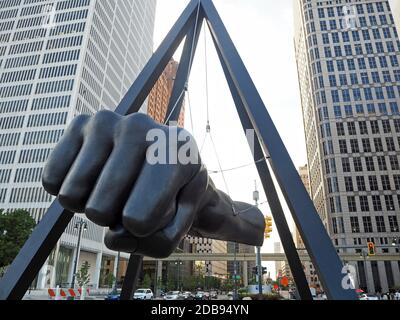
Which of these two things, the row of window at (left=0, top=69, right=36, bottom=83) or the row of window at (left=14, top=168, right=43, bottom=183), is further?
the row of window at (left=0, top=69, right=36, bottom=83)

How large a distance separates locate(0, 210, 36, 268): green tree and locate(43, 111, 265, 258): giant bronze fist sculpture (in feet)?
130

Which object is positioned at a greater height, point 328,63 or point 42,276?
point 328,63

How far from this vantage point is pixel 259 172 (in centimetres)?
918

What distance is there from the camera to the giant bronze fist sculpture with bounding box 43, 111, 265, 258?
3824 mm

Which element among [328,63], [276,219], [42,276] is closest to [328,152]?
[328,63]

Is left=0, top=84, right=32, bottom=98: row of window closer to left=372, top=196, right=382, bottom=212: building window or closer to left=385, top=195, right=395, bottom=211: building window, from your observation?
left=372, top=196, right=382, bottom=212: building window

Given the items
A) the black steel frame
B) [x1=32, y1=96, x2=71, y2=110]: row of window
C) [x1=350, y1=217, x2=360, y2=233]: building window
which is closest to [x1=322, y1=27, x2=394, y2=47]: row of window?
[x1=350, y1=217, x2=360, y2=233]: building window

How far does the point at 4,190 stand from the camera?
221 ft

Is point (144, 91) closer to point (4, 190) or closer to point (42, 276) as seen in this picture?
point (42, 276)

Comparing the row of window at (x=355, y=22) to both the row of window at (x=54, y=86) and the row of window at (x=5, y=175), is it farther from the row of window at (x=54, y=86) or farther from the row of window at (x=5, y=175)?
the row of window at (x=5, y=175)

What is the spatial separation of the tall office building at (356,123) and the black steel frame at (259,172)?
71103 millimetres

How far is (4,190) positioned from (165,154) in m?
74.1

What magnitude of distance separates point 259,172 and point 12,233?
39.8m
